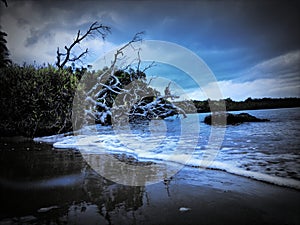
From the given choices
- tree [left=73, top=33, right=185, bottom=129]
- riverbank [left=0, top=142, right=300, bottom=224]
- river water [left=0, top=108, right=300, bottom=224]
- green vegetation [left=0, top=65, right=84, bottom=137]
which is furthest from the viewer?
tree [left=73, top=33, right=185, bottom=129]

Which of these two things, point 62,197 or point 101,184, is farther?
point 101,184

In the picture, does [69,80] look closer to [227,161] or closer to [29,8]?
[29,8]

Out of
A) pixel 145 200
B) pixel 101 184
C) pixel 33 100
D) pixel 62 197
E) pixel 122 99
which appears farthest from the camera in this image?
pixel 122 99

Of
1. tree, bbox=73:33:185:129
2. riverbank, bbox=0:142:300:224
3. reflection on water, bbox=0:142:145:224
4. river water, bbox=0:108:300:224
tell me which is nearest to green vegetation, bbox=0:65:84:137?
tree, bbox=73:33:185:129

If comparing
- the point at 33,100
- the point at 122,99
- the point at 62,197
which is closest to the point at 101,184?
the point at 62,197

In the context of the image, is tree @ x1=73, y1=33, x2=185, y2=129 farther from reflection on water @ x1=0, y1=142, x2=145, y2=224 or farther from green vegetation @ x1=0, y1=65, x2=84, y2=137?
reflection on water @ x1=0, y1=142, x2=145, y2=224

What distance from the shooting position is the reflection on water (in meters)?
2.03

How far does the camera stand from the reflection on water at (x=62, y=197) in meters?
2.03

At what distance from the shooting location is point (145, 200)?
2.44m

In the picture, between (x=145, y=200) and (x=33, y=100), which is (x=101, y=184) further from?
(x=33, y=100)

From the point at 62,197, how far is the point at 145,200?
1181 mm

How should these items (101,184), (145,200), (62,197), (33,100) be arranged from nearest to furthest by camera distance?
(145,200)
(62,197)
(101,184)
(33,100)

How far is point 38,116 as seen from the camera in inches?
402

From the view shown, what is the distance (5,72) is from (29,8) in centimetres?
492
